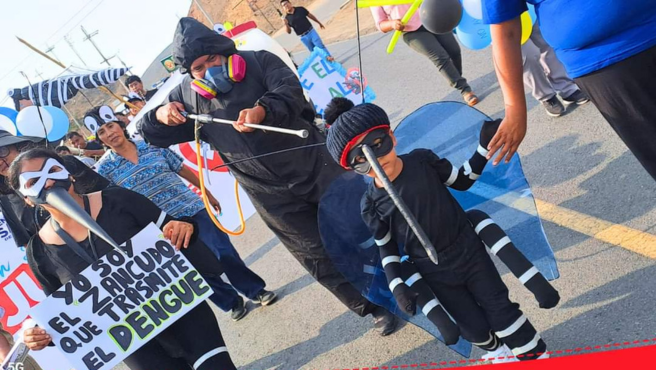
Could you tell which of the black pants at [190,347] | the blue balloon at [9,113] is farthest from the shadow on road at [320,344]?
the blue balloon at [9,113]

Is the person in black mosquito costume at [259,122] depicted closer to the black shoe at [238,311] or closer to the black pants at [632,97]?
the black pants at [632,97]

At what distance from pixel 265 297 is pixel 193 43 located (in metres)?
2.34

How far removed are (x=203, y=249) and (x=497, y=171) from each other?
1.60 m

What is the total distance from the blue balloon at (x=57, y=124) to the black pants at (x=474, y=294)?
12.8 feet

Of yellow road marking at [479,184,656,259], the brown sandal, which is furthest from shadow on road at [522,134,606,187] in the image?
the brown sandal

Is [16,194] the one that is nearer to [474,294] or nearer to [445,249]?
[445,249]

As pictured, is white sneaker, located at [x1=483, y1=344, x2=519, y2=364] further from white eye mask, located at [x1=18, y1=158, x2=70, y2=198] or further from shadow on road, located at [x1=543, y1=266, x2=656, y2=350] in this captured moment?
white eye mask, located at [x1=18, y1=158, x2=70, y2=198]

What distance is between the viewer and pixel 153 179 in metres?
4.06

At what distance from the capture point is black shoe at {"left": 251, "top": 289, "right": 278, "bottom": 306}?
445 centimetres

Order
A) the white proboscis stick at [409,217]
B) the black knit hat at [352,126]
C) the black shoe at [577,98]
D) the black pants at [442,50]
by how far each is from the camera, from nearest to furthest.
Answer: the white proboscis stick at [409,217] < the black knit hat at [352,126] < the black shoe at [577,98] < the black pants at [442,50]

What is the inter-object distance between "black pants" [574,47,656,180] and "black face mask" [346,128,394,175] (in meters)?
0.71

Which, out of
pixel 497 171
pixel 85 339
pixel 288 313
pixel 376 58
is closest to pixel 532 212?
pixel 497 171

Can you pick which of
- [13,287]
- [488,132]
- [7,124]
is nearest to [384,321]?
[488,132]

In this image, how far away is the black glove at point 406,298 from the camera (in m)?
2.13
